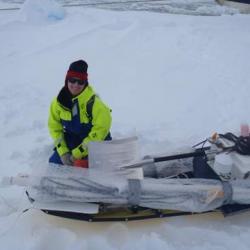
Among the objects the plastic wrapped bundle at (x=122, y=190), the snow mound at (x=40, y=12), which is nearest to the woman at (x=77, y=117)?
the plastic wrapped bundle at (x=122, y=190)

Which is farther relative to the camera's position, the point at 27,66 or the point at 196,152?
the point at 27,66

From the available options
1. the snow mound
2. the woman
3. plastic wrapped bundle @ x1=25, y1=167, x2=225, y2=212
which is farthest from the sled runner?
the snow mound

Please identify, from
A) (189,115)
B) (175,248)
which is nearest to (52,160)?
(175,248)

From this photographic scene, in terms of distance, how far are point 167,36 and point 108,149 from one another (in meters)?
5.56

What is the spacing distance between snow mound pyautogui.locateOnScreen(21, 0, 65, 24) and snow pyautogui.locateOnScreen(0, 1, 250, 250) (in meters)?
0.02

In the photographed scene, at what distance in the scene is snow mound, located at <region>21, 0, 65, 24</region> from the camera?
966cm

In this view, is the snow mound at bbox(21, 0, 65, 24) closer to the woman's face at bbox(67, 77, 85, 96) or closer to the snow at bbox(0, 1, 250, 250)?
the snow at bbox(0, 1, 250, 250)

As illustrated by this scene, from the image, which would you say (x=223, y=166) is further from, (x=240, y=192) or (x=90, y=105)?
(x=90, y=105)

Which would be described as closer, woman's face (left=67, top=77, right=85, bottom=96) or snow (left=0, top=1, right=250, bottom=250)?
snow (left=0, top=1, right=250, bottom=250)

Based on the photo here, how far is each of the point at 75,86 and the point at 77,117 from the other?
0.29 meters

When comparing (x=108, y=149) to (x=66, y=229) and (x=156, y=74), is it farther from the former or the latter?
(x=156, y=74)

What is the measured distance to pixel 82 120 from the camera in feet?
12.0

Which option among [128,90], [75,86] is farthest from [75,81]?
[128,90]

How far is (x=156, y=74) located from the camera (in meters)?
7.17
